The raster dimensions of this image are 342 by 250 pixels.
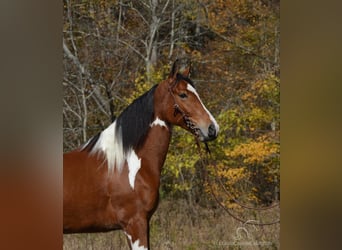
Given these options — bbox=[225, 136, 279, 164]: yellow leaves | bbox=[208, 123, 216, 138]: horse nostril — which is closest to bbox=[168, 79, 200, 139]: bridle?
bbox=[208, 123, 216, 138]: horse nostril

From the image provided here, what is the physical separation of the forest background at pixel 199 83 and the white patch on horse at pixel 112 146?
0.27ft

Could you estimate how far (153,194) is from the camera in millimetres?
5270

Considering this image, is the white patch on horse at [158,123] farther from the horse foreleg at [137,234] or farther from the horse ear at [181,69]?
the horse foreleg at [137,234]

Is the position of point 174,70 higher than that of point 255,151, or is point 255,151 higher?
point 174,70

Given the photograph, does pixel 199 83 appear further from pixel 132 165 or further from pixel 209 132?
pixel 132 165

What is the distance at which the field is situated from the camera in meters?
5.33

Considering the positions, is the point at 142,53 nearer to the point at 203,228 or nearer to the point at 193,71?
the point at 193,71

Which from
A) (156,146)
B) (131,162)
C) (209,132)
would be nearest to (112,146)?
(131,162)

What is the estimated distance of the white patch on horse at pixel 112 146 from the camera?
5.23 meters

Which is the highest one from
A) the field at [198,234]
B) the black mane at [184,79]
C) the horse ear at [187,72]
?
the horse ear at [187,72]

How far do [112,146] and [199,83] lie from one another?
0.78 meters

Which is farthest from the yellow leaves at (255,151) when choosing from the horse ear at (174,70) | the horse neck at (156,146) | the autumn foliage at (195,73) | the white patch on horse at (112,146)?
the white patch on horse at (112,146)

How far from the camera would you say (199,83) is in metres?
5.27
